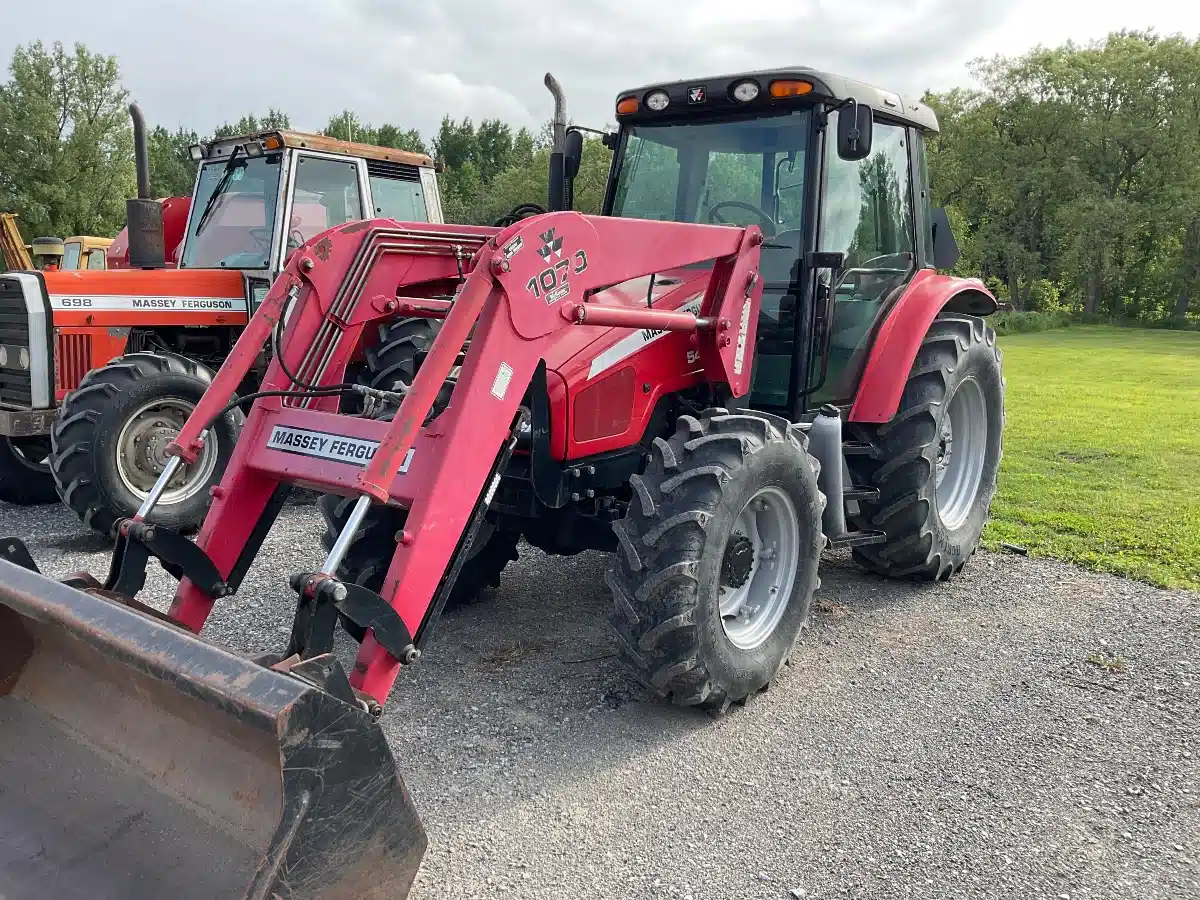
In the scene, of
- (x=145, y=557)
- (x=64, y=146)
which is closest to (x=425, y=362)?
(x=145, y=557)

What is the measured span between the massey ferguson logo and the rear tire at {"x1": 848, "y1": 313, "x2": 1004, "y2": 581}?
7.70 feet

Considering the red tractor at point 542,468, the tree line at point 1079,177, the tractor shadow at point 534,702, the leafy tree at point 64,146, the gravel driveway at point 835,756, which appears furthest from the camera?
the tree line at point 1079,177

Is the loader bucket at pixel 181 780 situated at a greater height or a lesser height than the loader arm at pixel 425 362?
lesser

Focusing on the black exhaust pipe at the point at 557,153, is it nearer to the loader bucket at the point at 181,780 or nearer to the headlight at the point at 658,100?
the headlight at the point at 658,100

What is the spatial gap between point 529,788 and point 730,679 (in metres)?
0.86

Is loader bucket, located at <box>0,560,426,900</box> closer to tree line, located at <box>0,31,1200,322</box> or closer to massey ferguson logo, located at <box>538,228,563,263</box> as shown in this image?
massey ferguson logo, located at <box>538,228,563,263</box>

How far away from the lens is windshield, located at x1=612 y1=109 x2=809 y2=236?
14.6 feet

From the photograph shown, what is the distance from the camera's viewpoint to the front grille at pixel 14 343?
20.8ft

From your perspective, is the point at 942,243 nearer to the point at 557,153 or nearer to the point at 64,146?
the point at 557,153

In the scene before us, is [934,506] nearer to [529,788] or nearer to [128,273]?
[529,788]

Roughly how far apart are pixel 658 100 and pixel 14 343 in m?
4.60

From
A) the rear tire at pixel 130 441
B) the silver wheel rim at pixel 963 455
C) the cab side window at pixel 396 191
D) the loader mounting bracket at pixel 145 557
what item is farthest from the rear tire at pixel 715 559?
the cab side window at pixel 396 191

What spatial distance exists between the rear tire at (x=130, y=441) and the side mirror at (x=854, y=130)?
13.3 feet

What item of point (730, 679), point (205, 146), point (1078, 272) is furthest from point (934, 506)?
point (1078, 272)
